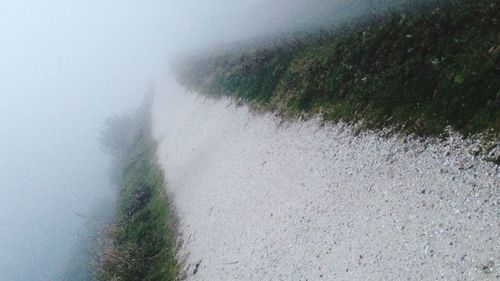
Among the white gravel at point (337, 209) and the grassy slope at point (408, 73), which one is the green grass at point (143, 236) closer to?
the white gravel at point (337, 209)

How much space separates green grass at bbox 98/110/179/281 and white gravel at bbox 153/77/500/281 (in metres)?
1.35

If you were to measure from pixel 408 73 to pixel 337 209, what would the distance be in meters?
4.63

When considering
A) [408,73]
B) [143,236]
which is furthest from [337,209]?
[143,236]

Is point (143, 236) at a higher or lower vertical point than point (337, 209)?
lower

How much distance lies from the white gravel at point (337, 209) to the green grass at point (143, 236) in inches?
53.0

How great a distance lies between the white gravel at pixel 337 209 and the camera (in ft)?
28.9

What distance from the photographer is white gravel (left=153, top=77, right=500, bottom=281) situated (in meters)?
8.80

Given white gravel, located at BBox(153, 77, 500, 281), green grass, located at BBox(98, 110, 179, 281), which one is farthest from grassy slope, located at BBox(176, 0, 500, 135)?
green grass, located at BBox(98, 110, 179, 281)

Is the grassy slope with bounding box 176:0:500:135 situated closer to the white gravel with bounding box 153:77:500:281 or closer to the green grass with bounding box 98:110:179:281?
the white gravel with bounding box 153:77:500:281

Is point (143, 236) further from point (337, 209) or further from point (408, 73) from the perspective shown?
point (408, 73)

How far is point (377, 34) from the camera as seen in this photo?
15.1 m

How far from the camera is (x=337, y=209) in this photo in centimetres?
1216

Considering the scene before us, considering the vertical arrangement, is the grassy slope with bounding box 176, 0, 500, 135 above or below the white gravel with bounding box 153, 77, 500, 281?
above

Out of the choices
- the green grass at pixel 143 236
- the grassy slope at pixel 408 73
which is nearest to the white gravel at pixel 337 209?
the grassy slope at pixel 408 73
